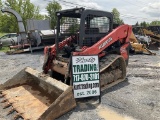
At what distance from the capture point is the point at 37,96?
5297 millimetres

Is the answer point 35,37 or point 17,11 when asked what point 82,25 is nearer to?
point 35,37

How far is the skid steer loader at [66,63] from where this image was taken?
4754mm

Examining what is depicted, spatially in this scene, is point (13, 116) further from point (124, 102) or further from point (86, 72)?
point (124, 102)

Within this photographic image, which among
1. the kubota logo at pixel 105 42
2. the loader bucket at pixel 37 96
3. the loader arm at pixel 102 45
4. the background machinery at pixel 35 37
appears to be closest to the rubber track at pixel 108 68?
the loader arm at pixel 102 45

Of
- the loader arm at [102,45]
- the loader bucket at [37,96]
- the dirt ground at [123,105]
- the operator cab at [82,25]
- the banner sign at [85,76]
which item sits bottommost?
the dirt ground at [123,105]

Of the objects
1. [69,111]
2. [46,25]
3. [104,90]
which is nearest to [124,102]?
[104,90]

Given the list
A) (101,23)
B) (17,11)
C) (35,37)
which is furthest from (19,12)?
(101,23)

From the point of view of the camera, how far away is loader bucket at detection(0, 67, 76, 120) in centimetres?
432

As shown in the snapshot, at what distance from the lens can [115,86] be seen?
255 inches

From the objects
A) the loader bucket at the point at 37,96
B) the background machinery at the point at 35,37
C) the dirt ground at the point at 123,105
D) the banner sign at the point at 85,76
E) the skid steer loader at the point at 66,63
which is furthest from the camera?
the background machinery at the point at 35,37

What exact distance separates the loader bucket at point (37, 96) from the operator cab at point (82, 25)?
1265mm

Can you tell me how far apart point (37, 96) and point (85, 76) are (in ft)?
4.54

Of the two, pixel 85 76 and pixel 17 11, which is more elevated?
pixel 17 11

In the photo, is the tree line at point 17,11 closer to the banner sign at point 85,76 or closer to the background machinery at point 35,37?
the background machinery at point 35,37
